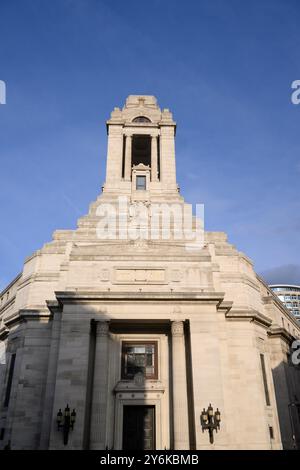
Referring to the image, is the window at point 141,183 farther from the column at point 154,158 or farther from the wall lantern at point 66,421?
the wall lantern at point 66,421

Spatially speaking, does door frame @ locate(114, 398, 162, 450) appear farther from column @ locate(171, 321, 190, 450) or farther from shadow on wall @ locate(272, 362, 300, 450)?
shadow on wall @ locate(272, 362, 300, 450)

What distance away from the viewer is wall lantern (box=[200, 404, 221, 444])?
70.0ft

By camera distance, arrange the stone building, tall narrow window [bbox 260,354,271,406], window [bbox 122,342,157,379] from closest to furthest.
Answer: the stone building
window [bbox 122,342,157,379]
tall narrow window [bbox 260,354,271,406]

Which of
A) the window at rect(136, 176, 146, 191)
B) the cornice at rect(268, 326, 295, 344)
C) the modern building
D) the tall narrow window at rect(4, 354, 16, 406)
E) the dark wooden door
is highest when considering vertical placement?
the modern building

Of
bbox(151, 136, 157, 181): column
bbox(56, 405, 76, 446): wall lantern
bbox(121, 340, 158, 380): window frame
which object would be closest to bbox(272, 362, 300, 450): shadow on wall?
bbox(121, 340, 158, 380): window frame

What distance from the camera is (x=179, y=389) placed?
22.9 meters

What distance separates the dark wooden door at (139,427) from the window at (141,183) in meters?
21.7

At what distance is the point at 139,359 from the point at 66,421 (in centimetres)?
592

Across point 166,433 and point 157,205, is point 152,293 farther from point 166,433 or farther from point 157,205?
point 157,205

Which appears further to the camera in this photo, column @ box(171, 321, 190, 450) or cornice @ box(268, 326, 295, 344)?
cornice @ box(268, 326, 295, 344)

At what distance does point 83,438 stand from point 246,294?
15650 millimetres

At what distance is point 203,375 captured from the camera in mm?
23109

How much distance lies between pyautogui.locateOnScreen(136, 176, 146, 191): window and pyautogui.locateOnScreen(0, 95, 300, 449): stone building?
26.3ft
